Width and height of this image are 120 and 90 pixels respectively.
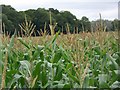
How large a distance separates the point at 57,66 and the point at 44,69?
0.12 m

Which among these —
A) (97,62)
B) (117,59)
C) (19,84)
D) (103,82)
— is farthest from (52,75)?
(117,59)

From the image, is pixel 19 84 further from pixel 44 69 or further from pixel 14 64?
pixel 14 64

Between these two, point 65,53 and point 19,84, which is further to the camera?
point 65,53

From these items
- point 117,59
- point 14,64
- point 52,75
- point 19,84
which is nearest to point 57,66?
point 52,75

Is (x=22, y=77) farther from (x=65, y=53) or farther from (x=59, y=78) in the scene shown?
(x=65, y=53)

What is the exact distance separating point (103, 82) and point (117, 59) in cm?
95

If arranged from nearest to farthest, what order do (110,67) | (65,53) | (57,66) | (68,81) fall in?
1. (68,81)
2. (57,66)
3. (110,67)
4. (65,53)

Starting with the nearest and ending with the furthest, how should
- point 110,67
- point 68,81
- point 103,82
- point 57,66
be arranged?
point 103,82 → point 68,81 → point 57,66 → point 110,67

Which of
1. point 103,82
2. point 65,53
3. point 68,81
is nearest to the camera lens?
point 103,82

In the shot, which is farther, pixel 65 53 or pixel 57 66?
pixel 65 53

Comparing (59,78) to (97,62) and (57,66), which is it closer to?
(57,66)

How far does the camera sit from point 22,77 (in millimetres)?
2270

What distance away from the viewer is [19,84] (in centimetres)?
239

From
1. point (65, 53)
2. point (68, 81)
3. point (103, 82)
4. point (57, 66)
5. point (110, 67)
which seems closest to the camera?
point (103, 82)
